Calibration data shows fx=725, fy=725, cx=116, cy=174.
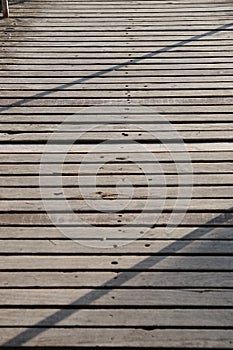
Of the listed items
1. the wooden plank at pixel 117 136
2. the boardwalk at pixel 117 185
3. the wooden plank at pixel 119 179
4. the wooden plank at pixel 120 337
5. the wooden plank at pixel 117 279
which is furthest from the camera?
the wooden plank at pixel 117 136

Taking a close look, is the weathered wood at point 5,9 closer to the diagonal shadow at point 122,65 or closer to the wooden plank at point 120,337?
the diagonal shadow at point 122,65

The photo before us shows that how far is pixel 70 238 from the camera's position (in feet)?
8.55

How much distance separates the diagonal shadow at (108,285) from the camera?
84.0 inches

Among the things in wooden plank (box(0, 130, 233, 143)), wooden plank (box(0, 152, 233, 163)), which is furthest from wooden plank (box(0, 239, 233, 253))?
wooden plank (box(0, 130, 233, 143))

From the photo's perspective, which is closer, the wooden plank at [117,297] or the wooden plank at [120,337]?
the wooden plank at [120,337]

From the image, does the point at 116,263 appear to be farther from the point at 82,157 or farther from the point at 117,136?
the point at 117,136

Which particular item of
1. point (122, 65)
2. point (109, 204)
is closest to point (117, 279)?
point (109, 204)

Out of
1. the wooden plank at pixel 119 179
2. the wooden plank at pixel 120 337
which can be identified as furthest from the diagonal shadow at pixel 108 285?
the wooden plank at pixel 119 179

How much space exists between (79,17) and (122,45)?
0.71m

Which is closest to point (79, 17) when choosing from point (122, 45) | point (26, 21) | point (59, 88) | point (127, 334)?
point (26, 21)

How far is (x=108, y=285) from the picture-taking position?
2.35 meters

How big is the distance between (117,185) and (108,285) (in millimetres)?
670

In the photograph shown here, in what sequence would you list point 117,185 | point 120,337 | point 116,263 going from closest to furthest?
1. point 120,337
2. point 116,263
3. point 117,185

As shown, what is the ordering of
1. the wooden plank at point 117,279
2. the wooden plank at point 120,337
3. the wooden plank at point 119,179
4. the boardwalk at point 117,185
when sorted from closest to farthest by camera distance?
the wooden plank at point 120,337 → the boardwalk at point 117,185 → the wooden plank at point 117,279 → the wooden plank at point 119,179
